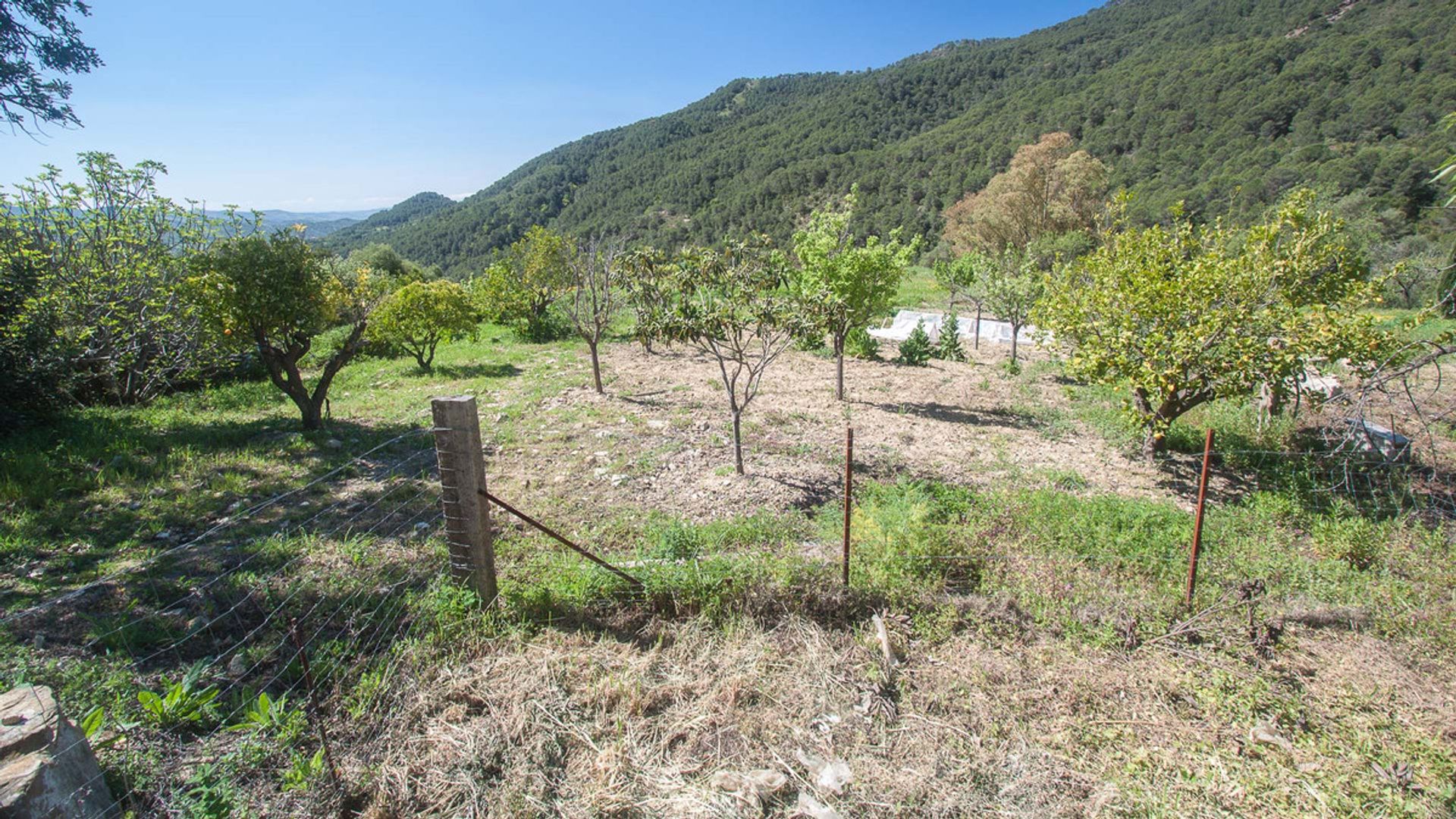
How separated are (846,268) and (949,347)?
6267 mm

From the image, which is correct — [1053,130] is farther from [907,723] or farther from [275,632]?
[275,632]

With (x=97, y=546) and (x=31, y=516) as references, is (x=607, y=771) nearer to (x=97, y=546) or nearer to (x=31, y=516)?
(x=97, y=546)

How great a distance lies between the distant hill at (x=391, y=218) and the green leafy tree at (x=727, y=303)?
112 meters

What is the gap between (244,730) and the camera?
2.74m

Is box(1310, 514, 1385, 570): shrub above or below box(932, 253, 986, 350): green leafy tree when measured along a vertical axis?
below

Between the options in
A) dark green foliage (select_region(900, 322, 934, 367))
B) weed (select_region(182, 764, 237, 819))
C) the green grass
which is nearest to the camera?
weed (select_region(182, 764, 237, 819))

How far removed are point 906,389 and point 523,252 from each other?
44.6 ft

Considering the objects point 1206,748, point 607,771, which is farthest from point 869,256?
point 607,771

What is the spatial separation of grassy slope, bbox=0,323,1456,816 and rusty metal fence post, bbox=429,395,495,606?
22cm

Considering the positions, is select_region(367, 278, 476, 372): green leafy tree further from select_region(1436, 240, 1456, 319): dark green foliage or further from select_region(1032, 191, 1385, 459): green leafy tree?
select_region(1436, 240, 1456, 319): dark green foliage

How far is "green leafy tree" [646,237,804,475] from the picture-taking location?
700 centimetres

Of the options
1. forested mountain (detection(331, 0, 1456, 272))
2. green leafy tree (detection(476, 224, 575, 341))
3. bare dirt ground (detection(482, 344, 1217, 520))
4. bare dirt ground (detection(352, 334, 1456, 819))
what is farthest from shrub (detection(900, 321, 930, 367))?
bare dirt ground (detection(352, 334, 1456, 819))

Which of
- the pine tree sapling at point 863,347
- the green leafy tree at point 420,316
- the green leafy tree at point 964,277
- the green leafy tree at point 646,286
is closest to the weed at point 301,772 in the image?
the green leafy tree at point 646,286

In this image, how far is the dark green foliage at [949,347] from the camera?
49.9 feet
